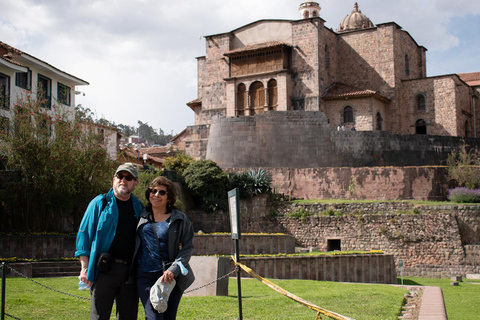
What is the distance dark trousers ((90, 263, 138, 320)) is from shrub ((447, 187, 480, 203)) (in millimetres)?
23992

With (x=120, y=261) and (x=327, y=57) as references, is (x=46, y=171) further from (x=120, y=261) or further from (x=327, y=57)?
(x=327, y=57)

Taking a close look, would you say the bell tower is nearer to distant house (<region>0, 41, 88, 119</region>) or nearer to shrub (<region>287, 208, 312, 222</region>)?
distant house (<region>0, 41, 88, 119</region>)

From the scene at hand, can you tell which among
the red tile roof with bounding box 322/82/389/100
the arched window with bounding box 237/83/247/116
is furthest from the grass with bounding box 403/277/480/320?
the arched window with bounding box 237/83/247/116

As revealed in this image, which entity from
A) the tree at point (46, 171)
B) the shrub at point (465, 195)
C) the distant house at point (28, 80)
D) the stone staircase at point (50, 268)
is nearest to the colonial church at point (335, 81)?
the distant house at point (28, 80)

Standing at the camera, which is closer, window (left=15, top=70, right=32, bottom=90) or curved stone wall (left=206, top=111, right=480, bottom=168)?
window (left=15, top=70, right=32, bottom=90)

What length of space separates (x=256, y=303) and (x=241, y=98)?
111ft

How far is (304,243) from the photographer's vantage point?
28016mm

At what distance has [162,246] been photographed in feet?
20.5

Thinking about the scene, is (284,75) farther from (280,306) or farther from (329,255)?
(280,306)

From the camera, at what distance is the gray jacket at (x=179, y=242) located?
6261mm

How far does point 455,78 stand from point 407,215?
19.1 metres

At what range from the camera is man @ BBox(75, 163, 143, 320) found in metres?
6.11

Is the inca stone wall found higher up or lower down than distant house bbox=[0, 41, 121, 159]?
lower down

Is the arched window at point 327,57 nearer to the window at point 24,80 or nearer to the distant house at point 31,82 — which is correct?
the distant house at point 31,82
